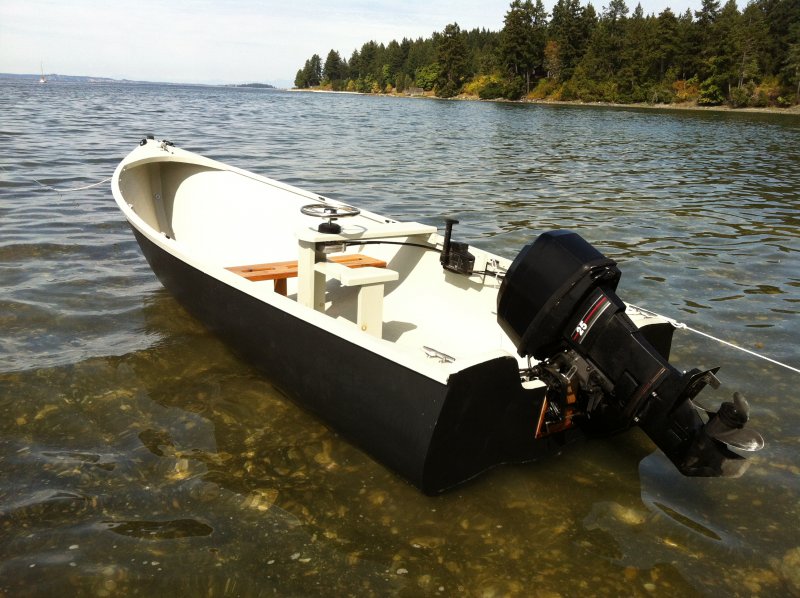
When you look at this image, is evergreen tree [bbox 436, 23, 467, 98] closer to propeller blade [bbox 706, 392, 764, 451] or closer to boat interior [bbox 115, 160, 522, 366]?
boat interior [bbox 115, 160, 522, 366]

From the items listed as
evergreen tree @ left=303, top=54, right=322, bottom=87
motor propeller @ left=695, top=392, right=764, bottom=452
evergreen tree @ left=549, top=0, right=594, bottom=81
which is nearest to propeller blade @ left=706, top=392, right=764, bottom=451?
motor propeller @ left=695, top=392, right=764, bottom=452

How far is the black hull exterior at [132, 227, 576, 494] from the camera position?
10.0ft

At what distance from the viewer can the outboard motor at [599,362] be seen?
2.85 metres

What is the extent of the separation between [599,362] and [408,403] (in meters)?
0.98

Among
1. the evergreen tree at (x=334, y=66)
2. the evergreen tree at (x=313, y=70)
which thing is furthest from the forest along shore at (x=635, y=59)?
the evergreen tree at (x=313, y=70)

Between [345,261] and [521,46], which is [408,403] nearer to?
[345,261]

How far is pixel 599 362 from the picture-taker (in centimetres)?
310

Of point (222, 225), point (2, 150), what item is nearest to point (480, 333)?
point (222, 225)

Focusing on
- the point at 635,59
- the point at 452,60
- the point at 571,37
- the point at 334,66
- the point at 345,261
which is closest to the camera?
the point at 345,261

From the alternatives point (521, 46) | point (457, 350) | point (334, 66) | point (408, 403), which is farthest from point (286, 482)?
Result: point (334, 66)

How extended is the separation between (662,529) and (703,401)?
1.71 metres

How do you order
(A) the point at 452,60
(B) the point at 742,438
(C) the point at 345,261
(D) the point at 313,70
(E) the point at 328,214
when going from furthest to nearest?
(D) the point at 313,70 < (A) the point at 452,60 < (C) the point at 345,261 < (E) the point at 328,214 < (B) the point at 742,438

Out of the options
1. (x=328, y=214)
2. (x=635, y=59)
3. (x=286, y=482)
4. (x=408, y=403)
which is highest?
(x=635, y=59)

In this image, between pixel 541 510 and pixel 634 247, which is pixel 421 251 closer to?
pixel 541 510
